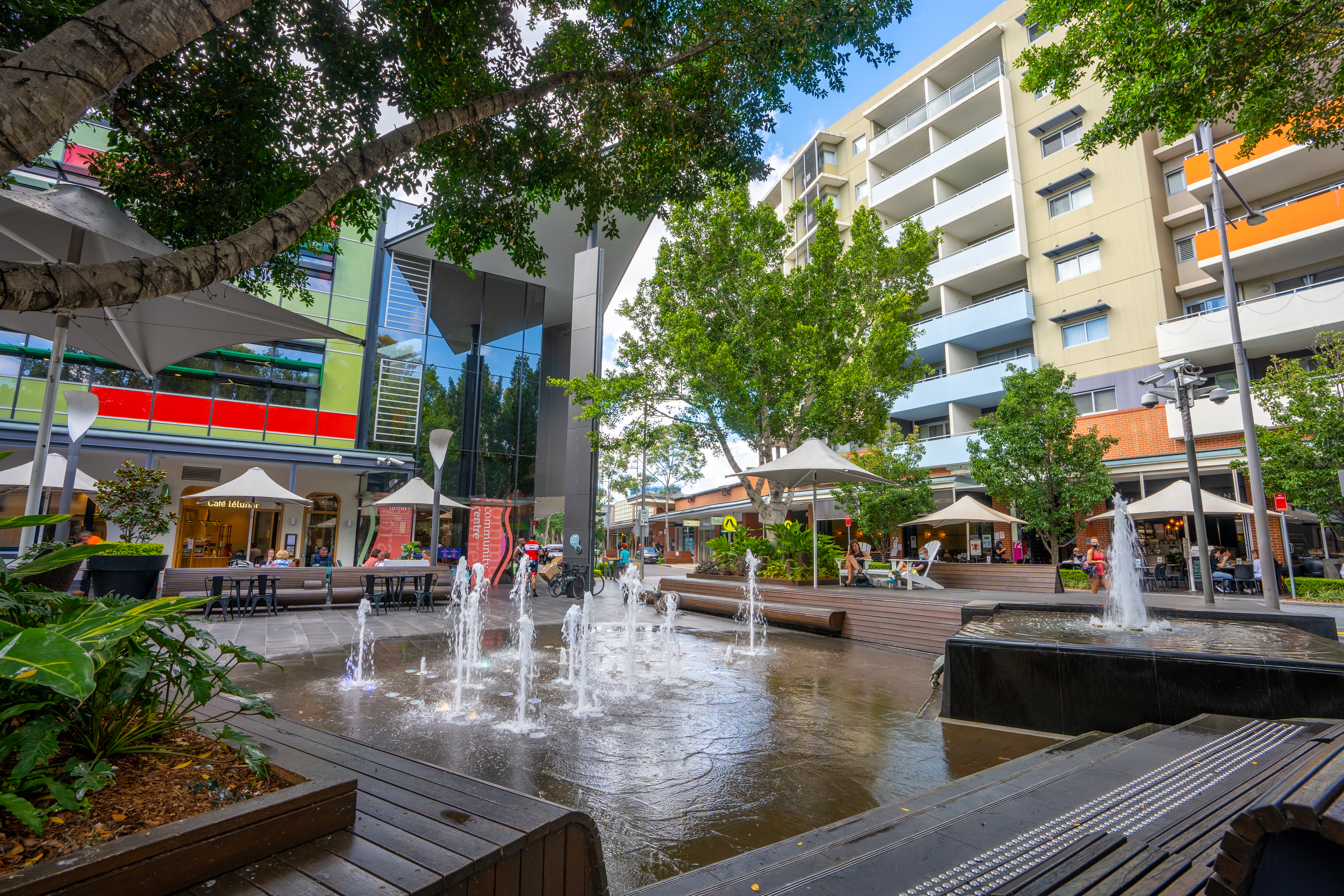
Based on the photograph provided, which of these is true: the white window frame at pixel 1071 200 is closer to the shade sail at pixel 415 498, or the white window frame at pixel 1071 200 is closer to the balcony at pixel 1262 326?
the balcony at pixel 1262 326

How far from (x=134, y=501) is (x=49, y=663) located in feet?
42.9

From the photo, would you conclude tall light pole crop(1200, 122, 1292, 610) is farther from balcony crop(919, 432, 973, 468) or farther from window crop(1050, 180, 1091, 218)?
balcony crop(919, 432, 973, 468)

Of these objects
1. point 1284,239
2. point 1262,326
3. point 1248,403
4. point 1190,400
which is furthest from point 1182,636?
point 1284,239

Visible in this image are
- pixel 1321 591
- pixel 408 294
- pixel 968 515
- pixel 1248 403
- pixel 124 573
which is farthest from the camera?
pixel 408 294

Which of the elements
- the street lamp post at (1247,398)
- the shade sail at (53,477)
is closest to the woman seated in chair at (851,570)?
the street lamp post at (1247,398)

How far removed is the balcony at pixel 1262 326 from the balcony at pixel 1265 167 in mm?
1883

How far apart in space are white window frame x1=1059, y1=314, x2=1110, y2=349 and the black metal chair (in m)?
26.7

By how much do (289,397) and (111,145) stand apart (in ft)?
49.2

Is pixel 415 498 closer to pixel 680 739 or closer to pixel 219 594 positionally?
pixel 219 594

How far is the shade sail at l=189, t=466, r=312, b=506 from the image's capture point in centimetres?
1328

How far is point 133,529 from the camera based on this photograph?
1334cm

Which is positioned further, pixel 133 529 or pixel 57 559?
pixel 133 529

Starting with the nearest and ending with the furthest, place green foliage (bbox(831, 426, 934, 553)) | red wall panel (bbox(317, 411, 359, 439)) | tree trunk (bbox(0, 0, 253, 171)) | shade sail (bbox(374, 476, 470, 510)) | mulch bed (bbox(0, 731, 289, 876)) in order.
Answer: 1. mulch bed (bbox(0, 731, 289, 876))
2. tree trunk (bbox(0, 0, 253, 171))
3. shade sail (bbox(374, 476, 470, 510))
4. red wall panel (bbox(317, 411, 359, 439))
5. green foliage (bbox(831, 426, 934, 553))

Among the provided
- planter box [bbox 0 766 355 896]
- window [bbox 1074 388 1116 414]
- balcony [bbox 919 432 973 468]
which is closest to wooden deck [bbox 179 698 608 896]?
planter box [bbox 0 766 355 896]
